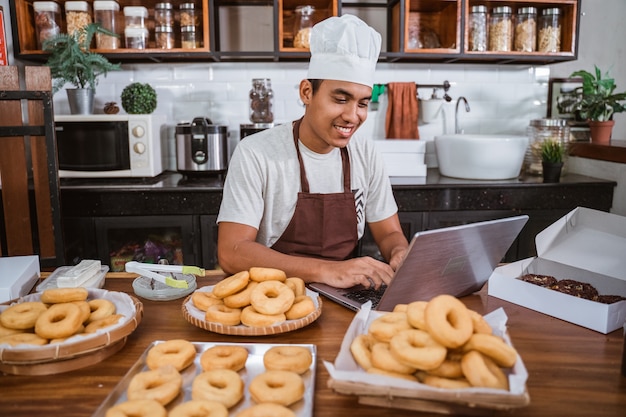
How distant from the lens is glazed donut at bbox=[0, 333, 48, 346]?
3.83 ft

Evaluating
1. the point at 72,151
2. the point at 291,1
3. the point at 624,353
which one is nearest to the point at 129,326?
the point at 624,353

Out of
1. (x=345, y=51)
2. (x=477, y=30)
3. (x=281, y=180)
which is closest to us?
(x=345, y=51)

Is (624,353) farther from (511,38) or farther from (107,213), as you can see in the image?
(511,38)

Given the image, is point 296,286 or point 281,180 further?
point 281,180

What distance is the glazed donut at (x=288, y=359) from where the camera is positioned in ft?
3.63

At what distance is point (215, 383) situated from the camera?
3.43ft

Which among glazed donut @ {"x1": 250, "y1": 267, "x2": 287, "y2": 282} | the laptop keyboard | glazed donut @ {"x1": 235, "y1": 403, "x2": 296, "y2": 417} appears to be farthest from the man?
glazed donut @ {"x1": 235, "y1": 403, "x2": 296, "y2": 417}

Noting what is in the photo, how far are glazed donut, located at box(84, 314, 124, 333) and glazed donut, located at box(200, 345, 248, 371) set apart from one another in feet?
0.86

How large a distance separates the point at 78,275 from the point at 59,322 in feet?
1.35

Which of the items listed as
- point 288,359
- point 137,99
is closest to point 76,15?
point 137,99

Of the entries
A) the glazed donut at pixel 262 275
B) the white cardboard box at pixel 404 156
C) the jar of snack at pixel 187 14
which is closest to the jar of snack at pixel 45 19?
the jar of snack at pixel 187 14

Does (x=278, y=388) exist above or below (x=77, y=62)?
below

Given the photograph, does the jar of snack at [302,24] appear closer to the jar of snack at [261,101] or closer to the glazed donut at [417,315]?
the jar of snack at [261,101]

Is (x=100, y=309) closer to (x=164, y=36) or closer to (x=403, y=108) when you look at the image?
(x=164, y=36)
